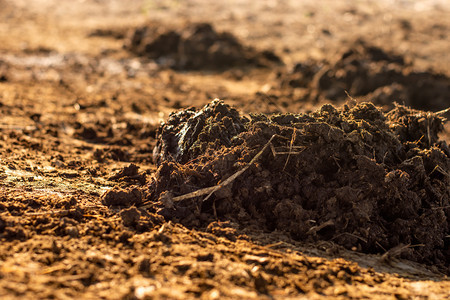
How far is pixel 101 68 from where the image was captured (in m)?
10.2

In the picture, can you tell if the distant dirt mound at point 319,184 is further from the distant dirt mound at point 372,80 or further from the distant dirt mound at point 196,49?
the distant dirt mound at point 196,49

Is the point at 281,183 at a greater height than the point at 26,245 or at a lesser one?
greater

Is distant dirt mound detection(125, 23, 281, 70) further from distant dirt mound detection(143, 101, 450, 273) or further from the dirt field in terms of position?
distant dirt mound detection(143, 101, 450, 273)

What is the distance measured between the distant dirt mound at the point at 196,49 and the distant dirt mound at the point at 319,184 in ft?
23.6

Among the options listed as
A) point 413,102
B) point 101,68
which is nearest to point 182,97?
point 101,68

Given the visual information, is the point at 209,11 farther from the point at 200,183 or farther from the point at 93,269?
the point at 93,269

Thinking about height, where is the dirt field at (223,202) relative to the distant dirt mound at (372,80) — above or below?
below

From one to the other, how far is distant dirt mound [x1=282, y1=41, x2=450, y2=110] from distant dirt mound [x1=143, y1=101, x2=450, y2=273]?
442cm

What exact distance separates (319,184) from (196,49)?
26.7 ft

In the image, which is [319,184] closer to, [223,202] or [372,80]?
[223,202]

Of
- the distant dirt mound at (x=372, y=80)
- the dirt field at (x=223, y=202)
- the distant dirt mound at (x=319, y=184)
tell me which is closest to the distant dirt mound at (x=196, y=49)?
the distant dirt mound at (x=372, y=80)

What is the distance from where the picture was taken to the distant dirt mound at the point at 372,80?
842 cm

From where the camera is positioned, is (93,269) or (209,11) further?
(209,11)

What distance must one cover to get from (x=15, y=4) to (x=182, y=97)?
11202 mm
